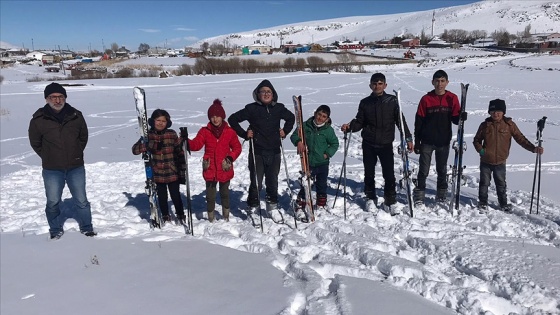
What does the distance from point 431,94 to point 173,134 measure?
3.63 m

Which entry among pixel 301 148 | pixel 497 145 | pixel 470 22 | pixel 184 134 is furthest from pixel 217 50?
pixel 497 145

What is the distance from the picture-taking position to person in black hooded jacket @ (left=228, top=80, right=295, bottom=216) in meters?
5.45

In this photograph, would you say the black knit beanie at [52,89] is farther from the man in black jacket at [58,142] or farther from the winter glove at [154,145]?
the winter glove at [154,145]

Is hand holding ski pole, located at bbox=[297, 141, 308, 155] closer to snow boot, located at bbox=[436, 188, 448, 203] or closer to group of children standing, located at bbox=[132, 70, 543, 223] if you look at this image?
group of children standing, located at bbox=[132, 70, 543, 223]

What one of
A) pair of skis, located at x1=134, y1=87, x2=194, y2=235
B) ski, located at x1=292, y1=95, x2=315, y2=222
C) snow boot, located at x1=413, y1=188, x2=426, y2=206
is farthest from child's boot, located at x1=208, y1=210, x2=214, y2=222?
snow boot, located at x1=413, y1=188, x2=426, y2=206

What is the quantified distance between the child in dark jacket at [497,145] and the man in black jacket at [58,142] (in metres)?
5.20

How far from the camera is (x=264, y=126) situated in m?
5.53

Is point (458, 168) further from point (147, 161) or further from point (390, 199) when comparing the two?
point (147, 161)

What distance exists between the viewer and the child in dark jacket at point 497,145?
18.1 ft

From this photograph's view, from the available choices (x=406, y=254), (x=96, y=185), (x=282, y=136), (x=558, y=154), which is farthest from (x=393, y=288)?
(x=558, y=154)

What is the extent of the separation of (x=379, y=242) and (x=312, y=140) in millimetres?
1741

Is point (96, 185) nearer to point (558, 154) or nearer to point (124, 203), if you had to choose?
point (124, 203)

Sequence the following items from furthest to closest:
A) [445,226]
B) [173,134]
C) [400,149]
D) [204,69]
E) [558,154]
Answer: [204,69], [558,154], [400,149], [173,134], [445,226]

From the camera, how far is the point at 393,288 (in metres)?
3.80
